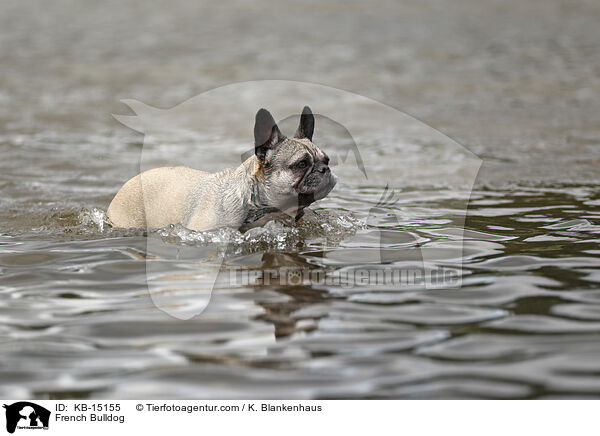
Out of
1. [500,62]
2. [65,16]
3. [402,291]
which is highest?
[65,16]

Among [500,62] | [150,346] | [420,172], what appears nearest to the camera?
[150,346]

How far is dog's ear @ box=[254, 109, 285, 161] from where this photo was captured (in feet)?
23.4

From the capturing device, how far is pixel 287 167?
730cm

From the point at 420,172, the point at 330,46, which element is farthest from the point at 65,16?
the point at 420,172

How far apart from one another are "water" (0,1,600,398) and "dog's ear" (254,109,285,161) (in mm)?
871

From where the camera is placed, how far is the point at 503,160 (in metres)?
13.1

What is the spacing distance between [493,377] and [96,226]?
5.54 m

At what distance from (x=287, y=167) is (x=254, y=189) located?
45 centimetres
